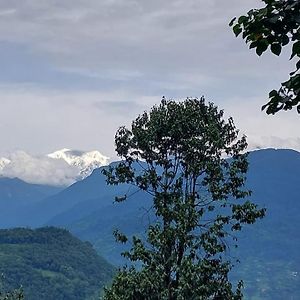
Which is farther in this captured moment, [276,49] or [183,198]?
[183,198]

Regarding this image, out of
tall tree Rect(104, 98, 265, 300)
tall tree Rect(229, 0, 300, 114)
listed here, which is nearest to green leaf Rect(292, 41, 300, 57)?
tall tree Rect(229, 0, 300, 114)

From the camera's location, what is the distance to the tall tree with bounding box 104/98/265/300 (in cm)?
2633

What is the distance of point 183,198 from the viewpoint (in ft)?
91.9

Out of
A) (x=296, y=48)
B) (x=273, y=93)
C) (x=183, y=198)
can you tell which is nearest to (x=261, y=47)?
(x=296, y=48)

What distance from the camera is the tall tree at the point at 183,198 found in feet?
86.4

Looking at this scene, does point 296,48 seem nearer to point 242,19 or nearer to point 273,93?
point 273,93

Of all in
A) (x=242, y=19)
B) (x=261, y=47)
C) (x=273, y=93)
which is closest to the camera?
(x=261, y=47)

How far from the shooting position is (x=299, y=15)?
6363mm

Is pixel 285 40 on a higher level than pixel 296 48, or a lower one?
higher

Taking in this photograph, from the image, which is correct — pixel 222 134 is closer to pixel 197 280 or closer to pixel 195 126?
pixel 195 126

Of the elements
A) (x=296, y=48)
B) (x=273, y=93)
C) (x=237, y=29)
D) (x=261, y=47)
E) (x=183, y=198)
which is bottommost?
(x=273, y=93)

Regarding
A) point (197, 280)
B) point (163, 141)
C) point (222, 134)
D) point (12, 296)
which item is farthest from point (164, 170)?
point (12, 296)

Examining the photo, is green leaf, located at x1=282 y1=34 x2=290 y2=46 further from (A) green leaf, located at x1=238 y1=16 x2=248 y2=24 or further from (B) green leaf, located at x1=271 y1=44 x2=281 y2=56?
(A) green leaf, located at x1=238 y1=16 x2=248 y2=24

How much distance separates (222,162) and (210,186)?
1194 mm
